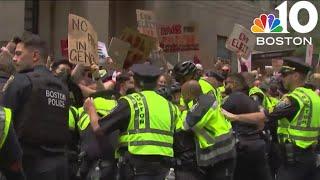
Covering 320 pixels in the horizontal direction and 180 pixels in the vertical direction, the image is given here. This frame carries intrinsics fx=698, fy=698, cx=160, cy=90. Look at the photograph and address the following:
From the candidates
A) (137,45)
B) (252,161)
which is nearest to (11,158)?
(252,161)

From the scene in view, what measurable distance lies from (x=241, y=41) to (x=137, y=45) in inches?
94.1

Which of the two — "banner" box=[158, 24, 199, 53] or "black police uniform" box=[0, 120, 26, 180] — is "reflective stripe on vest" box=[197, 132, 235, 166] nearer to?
"black police uniform" box=[0, 120, 26, 180]

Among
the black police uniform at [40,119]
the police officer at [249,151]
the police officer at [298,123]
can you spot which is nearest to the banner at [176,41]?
the police officer at [249,151]

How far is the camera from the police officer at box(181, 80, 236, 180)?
6.73 m

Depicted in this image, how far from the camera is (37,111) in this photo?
531 cm

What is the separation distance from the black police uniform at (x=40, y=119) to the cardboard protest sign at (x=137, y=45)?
19.3 feet

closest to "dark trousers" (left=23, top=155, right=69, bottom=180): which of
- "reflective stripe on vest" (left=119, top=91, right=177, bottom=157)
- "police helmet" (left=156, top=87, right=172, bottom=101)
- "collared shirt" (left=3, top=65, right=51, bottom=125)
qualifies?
"collared shirt" (left=3, top=65, right=51, bottom=125)

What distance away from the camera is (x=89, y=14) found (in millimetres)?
19578

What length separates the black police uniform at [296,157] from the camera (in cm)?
734

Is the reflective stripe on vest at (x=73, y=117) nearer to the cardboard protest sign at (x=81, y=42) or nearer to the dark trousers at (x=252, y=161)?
the cardboard protest sign at (x=81, y=42)

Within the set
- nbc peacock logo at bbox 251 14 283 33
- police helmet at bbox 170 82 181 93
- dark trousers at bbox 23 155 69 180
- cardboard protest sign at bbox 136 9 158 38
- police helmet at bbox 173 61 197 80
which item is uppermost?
nbc peacock logo at bbox 251 14 283 33

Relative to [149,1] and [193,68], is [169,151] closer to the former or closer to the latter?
[193,68]

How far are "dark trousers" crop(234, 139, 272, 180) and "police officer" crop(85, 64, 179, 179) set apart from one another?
8.74ft

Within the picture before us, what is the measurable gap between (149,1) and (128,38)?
34.8 ft
